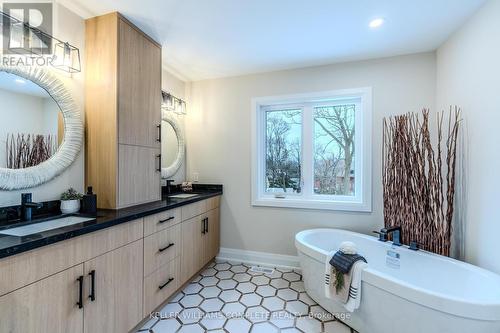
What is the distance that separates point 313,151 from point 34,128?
8.58ft

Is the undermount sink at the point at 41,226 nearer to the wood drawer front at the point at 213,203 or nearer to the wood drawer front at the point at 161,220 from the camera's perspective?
Answer: the wood drawer front at the point at 161,220

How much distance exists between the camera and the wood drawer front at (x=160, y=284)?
180cm

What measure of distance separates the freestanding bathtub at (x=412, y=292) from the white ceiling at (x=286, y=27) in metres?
1.93

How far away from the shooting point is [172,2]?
1740 mm

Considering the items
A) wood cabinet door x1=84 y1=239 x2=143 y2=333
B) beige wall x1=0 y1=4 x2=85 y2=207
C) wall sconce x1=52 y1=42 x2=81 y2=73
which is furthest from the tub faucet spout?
wall sconce x1=52 y1=42 x2=81 y2=73

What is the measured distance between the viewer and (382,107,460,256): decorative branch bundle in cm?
203

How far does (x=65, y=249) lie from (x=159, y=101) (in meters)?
1.56

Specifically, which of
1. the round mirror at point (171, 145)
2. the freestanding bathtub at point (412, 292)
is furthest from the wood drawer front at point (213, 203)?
the freestanding bathtub at point (412, 292)

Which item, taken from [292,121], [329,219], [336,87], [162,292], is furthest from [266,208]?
[336,87]

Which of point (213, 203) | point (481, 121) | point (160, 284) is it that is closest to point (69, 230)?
point (160, 284)

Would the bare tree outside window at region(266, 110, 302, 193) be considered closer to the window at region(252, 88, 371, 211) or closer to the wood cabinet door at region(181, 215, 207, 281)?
the window at region(252, 88, 371, 211)

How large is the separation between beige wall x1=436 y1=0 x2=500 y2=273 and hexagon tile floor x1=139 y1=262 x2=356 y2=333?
119 cm

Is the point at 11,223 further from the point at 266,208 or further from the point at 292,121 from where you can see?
the point at 292,121

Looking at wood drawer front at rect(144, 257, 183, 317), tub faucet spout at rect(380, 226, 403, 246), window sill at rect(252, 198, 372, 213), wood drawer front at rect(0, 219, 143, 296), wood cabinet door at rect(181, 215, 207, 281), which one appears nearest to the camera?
wood drawer front at rect(0, 219, 143, 296)
